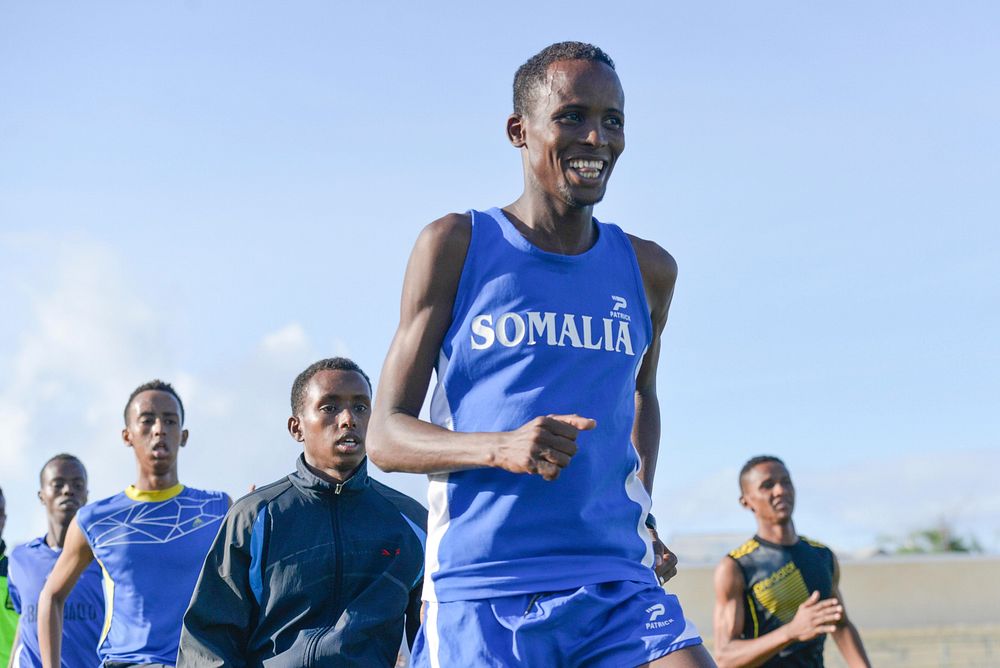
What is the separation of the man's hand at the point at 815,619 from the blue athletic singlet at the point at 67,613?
15.0ft

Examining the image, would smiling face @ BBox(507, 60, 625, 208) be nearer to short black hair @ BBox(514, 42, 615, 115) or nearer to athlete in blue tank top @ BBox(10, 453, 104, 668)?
short black hair @ BBox(514, 42, 615, 115)

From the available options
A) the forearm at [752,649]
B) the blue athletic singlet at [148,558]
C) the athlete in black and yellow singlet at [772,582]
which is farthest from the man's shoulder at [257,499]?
the athlete in black and yellow singlet at [772,582]

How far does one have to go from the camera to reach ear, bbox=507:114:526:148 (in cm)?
380

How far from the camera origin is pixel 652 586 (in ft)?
11.7

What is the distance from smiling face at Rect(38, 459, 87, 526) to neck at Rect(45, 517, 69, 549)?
1 centimetres

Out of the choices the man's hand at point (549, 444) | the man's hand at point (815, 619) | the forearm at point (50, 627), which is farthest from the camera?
the forearm at point (50, 627)

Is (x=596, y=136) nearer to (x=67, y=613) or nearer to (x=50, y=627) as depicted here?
(x=50, y=627)

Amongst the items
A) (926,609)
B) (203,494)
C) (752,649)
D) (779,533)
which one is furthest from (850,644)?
(926,609)

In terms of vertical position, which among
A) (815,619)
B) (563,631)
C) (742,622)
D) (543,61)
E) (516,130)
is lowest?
(563,631)

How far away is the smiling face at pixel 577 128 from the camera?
143 inches

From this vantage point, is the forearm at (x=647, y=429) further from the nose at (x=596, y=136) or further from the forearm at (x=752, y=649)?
the forearm at (x=752, y=649)

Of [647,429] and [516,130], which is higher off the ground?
[516,130]

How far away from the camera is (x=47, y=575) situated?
1012cm

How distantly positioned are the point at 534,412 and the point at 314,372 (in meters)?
2.81
